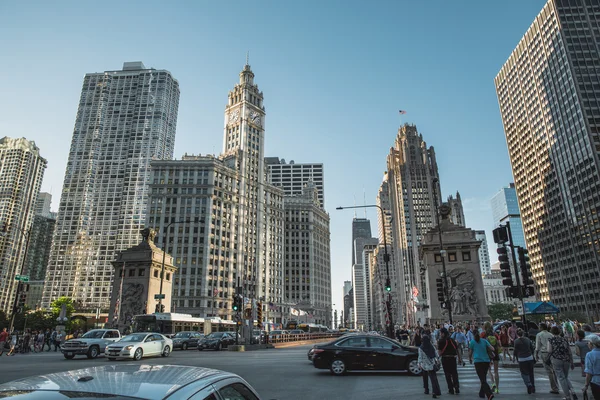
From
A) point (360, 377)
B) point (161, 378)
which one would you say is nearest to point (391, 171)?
point (360, 377)

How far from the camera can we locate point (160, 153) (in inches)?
5812

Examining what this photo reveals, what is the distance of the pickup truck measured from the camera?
76.3 ft

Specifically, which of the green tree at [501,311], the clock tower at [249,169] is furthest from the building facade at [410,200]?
the clock tower at [249,169]

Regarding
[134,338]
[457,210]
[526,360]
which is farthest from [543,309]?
[457,210]

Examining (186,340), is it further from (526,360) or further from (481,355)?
(526,360)

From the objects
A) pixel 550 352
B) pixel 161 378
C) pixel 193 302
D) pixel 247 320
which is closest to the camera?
pixel 161 378

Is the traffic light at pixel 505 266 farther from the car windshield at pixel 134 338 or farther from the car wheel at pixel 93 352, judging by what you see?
the car wheel at pixel 93 352

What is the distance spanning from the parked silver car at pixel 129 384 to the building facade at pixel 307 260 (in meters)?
134

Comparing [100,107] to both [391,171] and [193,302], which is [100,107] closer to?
[193,302]

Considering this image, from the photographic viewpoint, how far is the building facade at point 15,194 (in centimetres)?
14762

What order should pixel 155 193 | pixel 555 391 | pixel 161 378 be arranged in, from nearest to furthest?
1. pixel 161 378
2. pixel 555 391
3. pixel 155 193

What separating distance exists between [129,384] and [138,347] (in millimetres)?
21471

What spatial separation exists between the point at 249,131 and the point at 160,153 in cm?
4401

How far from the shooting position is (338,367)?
636 inches
